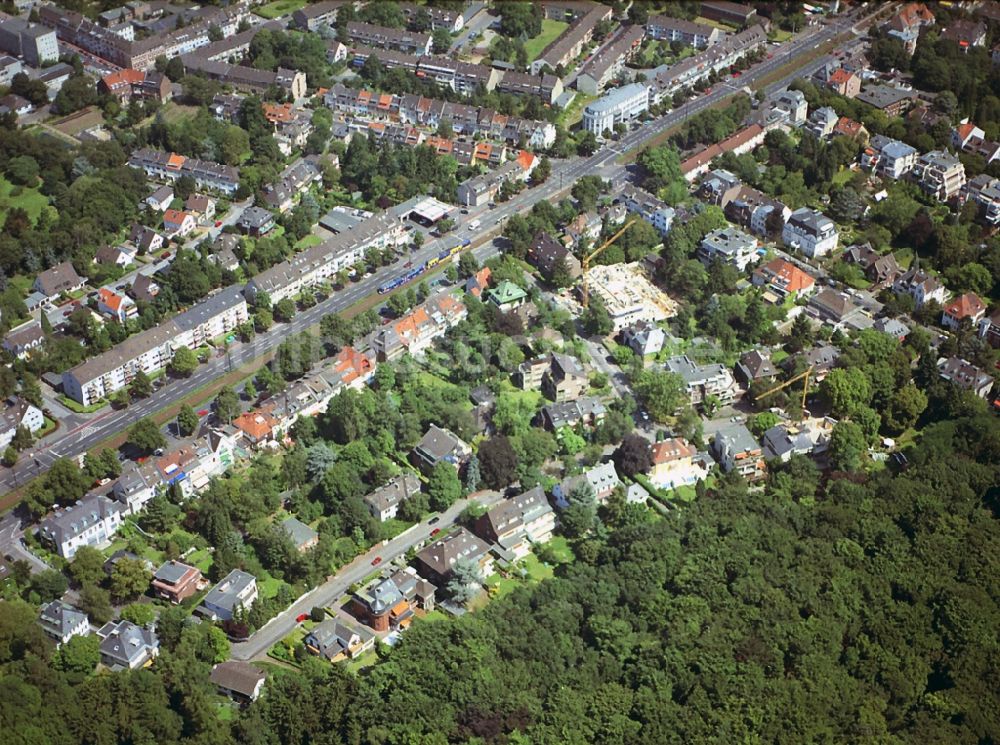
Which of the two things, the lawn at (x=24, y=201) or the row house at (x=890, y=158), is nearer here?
the lawn at (x=24, y=201)

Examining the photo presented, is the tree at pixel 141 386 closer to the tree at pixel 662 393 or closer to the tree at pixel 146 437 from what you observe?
the tree at pixel 146 437

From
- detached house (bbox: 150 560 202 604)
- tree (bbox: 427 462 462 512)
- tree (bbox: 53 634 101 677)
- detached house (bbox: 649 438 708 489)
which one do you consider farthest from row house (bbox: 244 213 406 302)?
tree (bbox: 53 634 101 677)

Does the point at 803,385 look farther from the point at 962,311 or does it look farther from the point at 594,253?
the point at 594,253

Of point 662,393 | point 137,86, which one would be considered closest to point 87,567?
point 662,393

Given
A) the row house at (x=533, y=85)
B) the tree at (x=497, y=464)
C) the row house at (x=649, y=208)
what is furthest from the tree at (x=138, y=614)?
the row house at (x=533, y=85)

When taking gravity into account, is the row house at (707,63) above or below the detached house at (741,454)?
above

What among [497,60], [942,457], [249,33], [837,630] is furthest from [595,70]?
[837,630]
